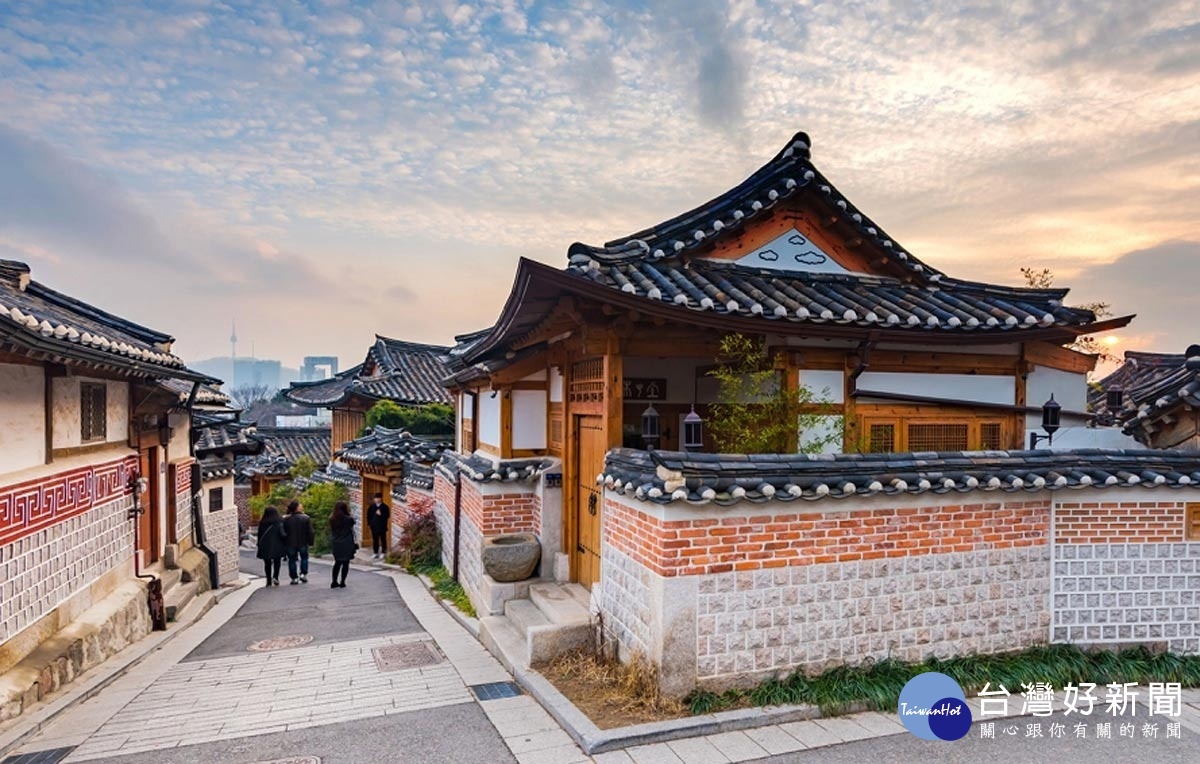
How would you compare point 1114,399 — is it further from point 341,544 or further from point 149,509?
point 149,509

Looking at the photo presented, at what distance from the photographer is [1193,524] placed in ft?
24.5

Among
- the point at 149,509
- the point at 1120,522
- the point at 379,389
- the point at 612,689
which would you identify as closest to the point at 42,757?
the point at 612,689

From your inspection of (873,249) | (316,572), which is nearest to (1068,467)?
(873,249)

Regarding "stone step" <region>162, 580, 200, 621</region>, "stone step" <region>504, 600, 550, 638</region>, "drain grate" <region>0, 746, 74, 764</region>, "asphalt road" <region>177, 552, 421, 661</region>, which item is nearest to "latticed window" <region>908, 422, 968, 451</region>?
"stone step" <region>504, 600, 550, 638</region>

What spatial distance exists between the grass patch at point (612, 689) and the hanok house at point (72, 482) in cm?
543

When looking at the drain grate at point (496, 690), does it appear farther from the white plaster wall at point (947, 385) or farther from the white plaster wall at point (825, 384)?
the white plaster wall at point (947, 385)

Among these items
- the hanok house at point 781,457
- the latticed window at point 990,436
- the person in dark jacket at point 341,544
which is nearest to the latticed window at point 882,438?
the hanok house at point 781,457

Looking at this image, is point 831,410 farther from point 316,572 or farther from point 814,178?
point 316,572

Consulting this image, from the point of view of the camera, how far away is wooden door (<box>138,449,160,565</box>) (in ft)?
39.8

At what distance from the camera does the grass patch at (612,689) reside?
233 inches

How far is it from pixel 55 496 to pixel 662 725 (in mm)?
7880

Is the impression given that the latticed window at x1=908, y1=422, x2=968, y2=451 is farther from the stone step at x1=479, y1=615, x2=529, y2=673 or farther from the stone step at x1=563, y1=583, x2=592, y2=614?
the stone step at x1=479, y1=615, x2=529, y2=673

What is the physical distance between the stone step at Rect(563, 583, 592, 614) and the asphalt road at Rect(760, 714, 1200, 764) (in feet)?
10.7

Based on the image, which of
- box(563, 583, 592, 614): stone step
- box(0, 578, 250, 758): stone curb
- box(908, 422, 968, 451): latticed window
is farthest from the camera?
box(908, 422, 968, 451): latticed window
